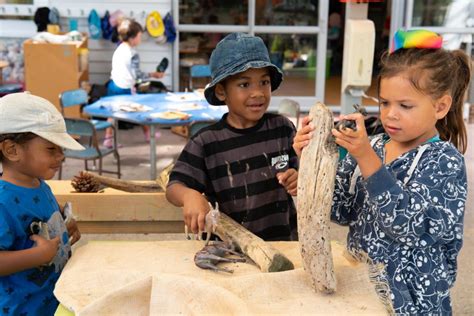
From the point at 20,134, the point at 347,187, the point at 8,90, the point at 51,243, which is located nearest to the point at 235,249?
the point at 347,187

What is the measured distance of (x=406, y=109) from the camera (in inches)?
63.6

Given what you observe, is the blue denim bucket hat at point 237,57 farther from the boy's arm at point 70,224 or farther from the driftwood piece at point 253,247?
the boy's arm at point 70,224

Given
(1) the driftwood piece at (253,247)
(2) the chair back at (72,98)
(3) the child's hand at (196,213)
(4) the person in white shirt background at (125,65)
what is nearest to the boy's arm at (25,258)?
(3) the child's hand at (196,213)

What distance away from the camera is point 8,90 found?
838 centimetres

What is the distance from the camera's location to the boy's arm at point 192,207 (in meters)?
1.83

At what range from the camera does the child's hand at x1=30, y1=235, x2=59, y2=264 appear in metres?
1.79

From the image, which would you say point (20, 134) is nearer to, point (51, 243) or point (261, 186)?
point (51, 243)

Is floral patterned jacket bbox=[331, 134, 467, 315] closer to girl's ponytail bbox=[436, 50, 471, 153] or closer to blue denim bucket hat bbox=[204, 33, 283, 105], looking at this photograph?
girl's ponytail bbox=[436, 50, 471, 153]

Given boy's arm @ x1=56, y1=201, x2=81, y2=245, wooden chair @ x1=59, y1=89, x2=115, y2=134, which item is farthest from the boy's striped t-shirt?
wooden chair @ x1=59, y1=89, x2=115, y2=134

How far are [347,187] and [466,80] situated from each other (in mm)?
442

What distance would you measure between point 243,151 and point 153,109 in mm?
4012

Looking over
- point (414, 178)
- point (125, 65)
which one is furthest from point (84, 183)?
point (125, 65)

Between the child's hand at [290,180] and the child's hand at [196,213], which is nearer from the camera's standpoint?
the child's hand at [196,213]

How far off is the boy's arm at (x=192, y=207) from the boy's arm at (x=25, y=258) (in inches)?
15.5
